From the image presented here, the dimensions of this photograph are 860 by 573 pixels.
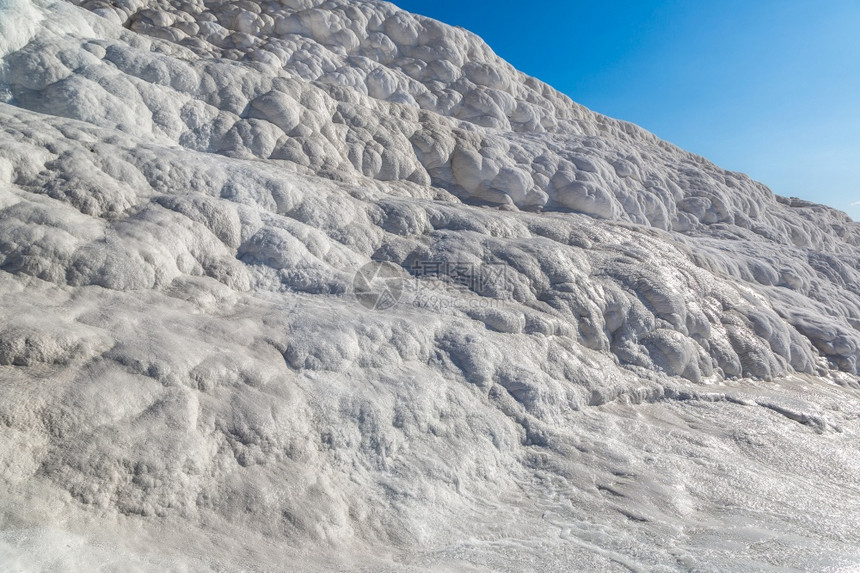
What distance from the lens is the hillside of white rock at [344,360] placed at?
2.94 metres

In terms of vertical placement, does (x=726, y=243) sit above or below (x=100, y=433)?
above

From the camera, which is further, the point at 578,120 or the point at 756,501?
the point at 578,120

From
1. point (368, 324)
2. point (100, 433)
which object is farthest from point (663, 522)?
point (100, 433)

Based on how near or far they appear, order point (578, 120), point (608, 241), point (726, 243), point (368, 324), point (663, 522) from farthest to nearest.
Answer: point (578, 120), point (726, 243), point (608, 241), point (368, 324), point (663, 522)

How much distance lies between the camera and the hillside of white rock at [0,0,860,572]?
9.65ft

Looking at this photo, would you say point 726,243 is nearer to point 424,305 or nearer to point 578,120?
point 578,120

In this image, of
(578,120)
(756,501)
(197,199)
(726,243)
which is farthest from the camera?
(578,120)

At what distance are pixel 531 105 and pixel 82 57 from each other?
30.0 feet

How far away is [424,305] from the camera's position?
5.28 metres

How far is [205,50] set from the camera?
1080cm

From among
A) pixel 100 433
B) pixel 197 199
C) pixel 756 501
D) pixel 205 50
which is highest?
pixel 205 50

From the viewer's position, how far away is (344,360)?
414cm

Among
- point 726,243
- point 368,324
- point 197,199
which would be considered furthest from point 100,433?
point 726,243

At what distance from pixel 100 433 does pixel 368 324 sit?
6.56 ft
